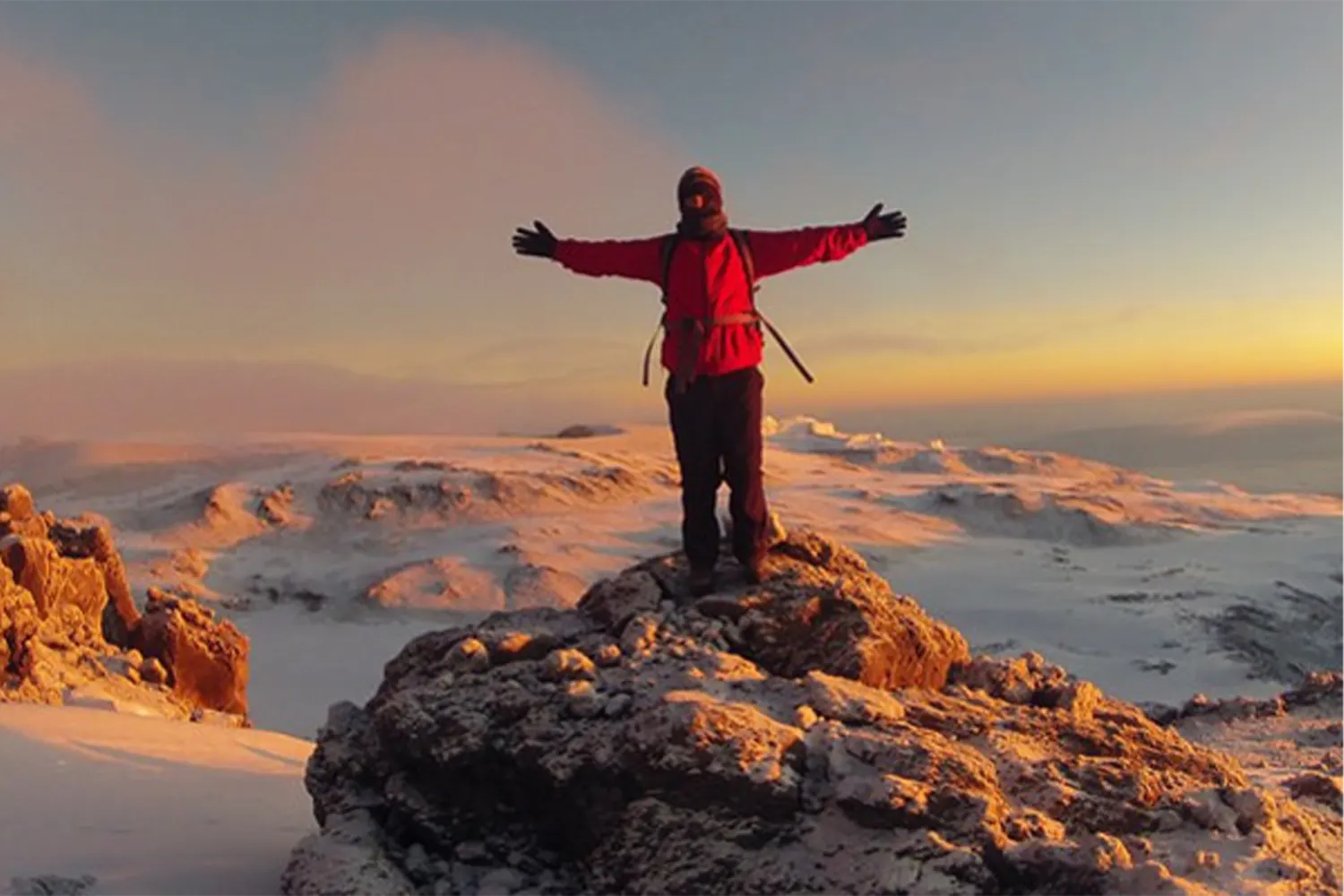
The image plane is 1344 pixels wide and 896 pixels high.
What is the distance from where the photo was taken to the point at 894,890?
305 centimetres

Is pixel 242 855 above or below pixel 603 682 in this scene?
below

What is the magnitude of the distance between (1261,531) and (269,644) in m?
36.9

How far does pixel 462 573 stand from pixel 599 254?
2523 cm

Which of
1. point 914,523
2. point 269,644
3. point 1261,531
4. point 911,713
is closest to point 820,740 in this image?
point 911,713

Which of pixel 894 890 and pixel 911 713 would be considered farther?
pixel 911 713

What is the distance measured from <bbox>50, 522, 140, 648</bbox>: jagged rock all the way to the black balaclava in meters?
8.86

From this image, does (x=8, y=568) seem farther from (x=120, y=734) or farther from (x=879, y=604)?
(x=879, y=604)

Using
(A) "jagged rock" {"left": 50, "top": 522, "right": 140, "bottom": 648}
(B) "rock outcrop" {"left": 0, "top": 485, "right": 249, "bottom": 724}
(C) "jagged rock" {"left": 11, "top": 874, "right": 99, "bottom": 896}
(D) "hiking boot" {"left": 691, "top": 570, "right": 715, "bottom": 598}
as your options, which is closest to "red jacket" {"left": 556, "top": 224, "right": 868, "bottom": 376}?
(D) "hiking boot" {"left": 691, "top": 570, "right": 715, "bottom": 598}

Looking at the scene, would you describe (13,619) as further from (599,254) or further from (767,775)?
(767,775)

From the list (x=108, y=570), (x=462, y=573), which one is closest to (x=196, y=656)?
(x=108, y=570)

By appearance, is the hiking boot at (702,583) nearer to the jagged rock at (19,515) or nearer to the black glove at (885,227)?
the black glove at (885,227)

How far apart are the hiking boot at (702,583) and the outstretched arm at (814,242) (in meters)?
1.36

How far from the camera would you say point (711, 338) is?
15.2 ft

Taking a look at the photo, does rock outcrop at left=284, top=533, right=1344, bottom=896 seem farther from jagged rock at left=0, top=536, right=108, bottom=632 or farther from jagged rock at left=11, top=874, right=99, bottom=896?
jagged rock at left=0, top=536, right=108, bottom=632
